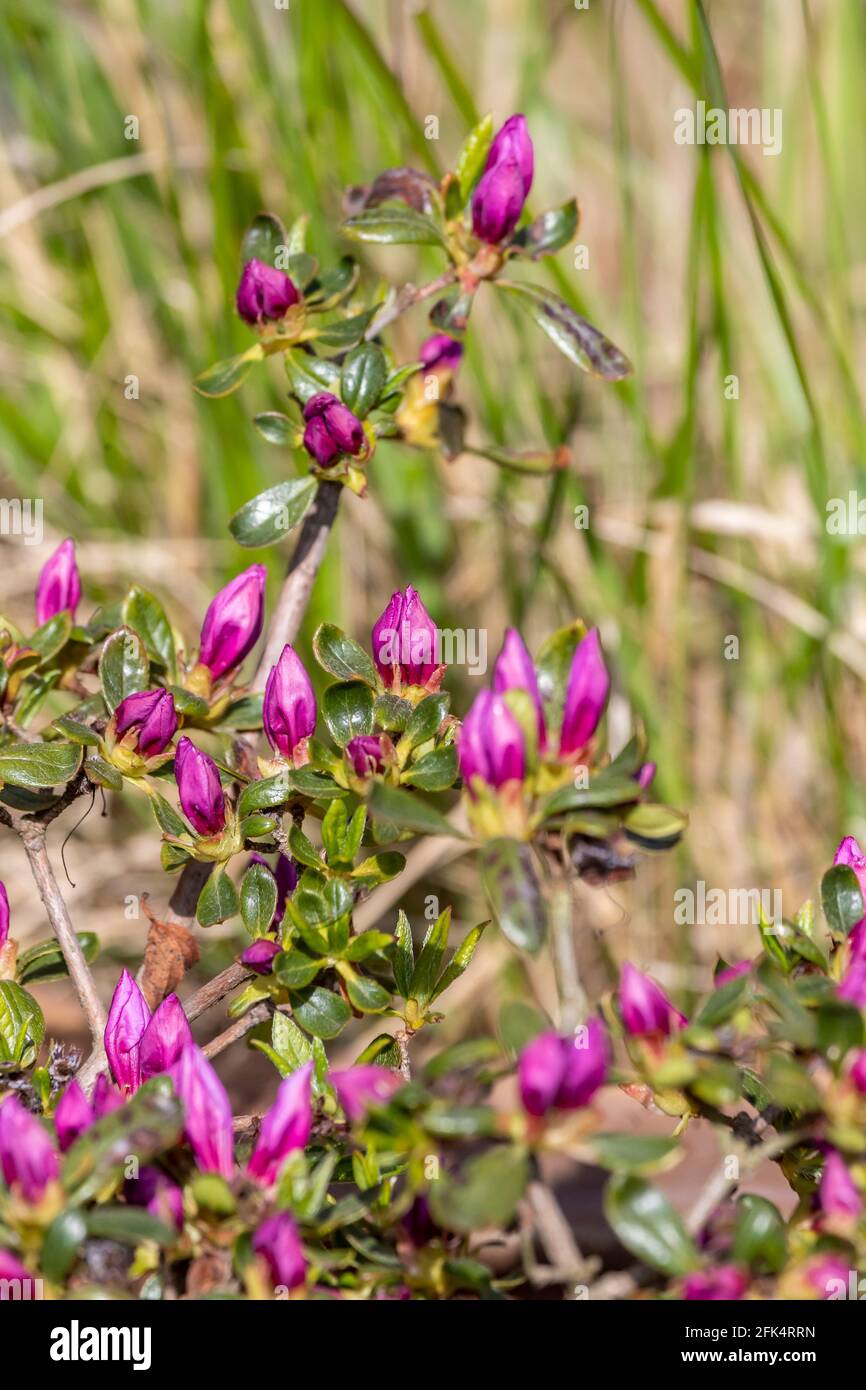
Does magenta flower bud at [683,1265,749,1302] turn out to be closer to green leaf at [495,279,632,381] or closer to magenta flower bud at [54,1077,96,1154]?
magenta flower bud at [54,1077,96,1154]

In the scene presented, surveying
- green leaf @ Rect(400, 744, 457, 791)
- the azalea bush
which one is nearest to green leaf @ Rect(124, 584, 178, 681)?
the azalea bush

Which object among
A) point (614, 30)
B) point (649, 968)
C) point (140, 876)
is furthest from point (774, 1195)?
point (614, 30)

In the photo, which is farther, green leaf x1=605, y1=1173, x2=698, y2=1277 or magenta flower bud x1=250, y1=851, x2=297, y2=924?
magenta flower bud x1=250, y1=851, x2=297, y2=924

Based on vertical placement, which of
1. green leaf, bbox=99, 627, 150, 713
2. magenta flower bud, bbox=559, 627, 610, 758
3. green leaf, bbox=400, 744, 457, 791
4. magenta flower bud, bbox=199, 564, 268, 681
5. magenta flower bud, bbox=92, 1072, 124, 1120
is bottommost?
magenta flower bud, bbox=92, 1072, 124, 1120

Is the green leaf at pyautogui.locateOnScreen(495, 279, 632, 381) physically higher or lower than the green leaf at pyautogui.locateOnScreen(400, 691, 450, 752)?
higher

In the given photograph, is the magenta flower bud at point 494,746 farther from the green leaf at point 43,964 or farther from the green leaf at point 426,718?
the green leaf at point 43,964

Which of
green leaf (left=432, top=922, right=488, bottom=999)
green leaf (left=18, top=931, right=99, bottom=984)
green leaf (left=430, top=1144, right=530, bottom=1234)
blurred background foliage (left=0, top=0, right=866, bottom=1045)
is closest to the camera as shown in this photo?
green leaf (left=430, top=1144, right=530, bottom=1234)
